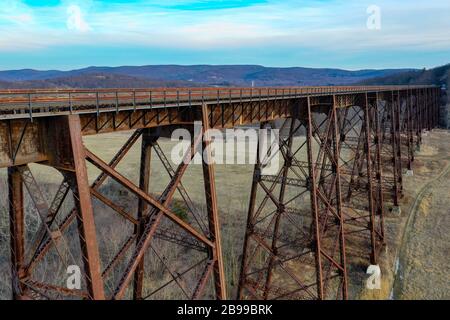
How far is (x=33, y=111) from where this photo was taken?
22.7ft

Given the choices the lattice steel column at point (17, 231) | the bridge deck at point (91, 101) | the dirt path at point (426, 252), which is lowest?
the dirt path at point (426, 252)

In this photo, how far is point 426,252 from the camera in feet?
75.3

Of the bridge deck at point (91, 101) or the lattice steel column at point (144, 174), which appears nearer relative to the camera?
the bridge deck at point (91, 101)

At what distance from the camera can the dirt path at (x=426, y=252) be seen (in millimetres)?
19688

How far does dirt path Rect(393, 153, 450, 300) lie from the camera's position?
1969 centimetres

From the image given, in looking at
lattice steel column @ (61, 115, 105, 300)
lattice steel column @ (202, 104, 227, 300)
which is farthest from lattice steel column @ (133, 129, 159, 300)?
lattice steel column @ (61, 115, 105, 300)

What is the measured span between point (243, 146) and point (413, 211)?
32899mm

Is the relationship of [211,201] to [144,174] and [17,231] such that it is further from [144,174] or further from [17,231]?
[17,231]

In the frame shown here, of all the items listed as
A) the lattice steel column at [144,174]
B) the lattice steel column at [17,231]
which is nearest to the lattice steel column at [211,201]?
the lattice steel column at [144,174]

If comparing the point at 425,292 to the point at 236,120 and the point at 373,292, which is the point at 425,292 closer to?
the point at 373,292

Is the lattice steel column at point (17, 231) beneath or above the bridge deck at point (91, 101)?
beneath

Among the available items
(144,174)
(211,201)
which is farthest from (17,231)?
(211,201)

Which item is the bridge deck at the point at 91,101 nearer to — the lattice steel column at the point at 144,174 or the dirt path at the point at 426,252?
the lattice steel column at the point at 144,174

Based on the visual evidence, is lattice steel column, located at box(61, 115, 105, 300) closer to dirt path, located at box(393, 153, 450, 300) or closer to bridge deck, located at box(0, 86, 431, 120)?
bridge deck, located at box(0, 86, 431, 120)
